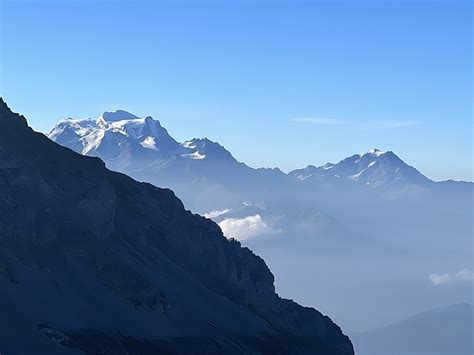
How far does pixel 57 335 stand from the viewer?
7766 inches

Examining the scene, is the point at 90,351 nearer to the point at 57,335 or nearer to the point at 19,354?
the point at 57,335

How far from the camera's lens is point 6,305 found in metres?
199

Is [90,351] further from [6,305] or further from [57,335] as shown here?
[6,305]

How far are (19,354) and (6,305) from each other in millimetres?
21189

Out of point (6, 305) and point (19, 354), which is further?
point (6, 305)

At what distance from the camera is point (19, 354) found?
181m

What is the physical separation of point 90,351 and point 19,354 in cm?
2198

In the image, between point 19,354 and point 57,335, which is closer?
point 19,354

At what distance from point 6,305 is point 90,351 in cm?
2390

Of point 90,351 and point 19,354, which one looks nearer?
point 19,354

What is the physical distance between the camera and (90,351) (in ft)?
652

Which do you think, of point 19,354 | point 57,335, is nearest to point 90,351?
point 57,335
